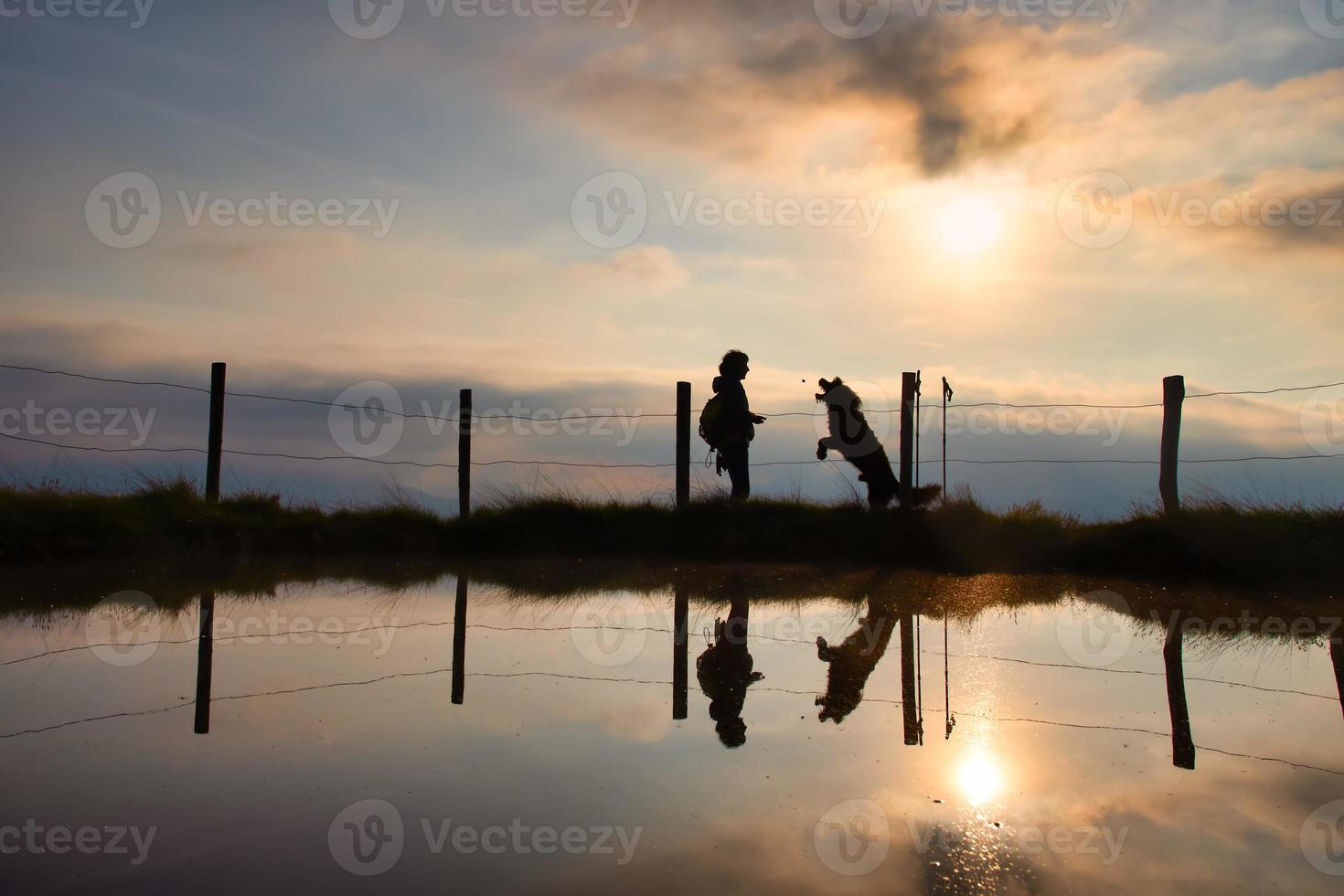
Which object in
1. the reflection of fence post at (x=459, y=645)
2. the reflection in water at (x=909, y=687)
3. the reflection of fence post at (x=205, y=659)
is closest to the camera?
the reflection in water at (x=909, y=687)

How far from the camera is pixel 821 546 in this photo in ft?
41.3

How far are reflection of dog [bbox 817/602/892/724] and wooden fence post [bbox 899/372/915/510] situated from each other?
5.29m

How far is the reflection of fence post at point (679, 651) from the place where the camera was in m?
5.48

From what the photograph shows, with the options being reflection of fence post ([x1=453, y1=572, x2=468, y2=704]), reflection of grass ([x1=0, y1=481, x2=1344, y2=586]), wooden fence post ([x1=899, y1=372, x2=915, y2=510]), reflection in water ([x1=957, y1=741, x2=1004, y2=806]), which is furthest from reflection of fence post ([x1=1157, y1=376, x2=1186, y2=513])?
reflection in water ([x1=957, y1=741, x2=1004, y2=806])

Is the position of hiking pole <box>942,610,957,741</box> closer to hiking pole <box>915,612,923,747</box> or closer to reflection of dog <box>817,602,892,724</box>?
hiking pole <box>915,612,923,747</box>

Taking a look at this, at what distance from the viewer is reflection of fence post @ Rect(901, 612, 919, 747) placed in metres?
4.92

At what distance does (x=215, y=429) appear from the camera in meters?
14.1

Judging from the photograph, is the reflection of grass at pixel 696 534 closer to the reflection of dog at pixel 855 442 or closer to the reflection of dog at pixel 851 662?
the reflection of dog at pixel 855 442

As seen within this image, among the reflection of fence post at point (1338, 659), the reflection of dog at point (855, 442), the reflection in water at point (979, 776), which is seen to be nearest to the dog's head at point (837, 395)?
the reflection of dog at point (855, 442)

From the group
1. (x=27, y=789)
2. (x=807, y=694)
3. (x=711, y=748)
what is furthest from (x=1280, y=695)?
(x=27, y=789)

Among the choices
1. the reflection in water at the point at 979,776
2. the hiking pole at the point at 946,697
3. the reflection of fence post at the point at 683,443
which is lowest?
the reflection in water at the point at 979,776

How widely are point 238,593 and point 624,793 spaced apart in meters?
6.17

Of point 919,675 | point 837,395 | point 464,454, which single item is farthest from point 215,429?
point 919,675

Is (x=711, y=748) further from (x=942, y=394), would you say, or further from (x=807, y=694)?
(x=942, y=394)
